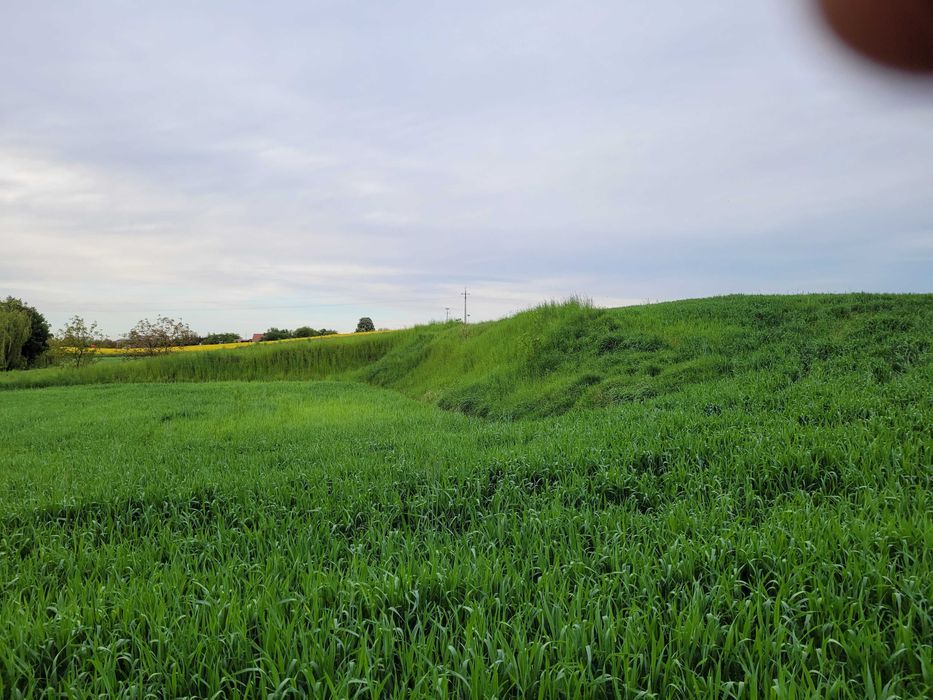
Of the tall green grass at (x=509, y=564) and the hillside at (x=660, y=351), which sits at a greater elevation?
the hillside at (x=660, y=351)

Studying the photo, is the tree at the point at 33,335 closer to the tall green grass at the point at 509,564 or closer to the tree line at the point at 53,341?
the tree line at the point at 53,341

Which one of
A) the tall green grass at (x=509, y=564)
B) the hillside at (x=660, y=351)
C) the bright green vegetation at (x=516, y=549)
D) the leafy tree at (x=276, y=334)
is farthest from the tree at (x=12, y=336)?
the tall green grass at (x=509, y=564)

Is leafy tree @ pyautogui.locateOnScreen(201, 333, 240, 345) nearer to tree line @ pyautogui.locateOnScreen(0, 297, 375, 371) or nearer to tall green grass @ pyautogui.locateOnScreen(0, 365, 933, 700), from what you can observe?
A: tree line @ pyautogui.locateOnScreen(0, 297, 375, 371)

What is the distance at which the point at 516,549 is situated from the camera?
351cm

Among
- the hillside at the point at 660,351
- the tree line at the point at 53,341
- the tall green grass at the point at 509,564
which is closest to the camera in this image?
the tall green grass at the point at 509,564

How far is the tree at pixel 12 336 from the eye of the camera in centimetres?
3888

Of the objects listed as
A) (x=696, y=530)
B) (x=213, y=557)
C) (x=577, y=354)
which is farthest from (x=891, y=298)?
(x=213, y=557)

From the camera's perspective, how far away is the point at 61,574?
3.62 metres

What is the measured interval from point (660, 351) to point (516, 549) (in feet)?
31.8

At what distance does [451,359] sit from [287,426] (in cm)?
1122

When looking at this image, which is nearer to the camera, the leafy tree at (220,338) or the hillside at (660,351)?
the hillside at (660,351)

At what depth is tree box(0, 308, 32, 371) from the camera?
128 ft

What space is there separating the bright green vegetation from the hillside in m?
0.19

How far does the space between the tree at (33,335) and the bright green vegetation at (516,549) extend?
149 ft
